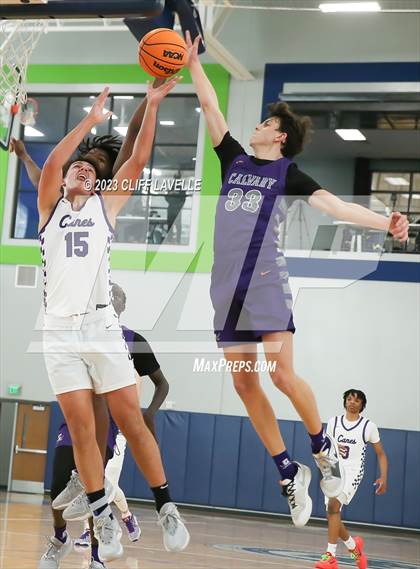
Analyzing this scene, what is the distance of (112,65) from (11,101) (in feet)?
30.9

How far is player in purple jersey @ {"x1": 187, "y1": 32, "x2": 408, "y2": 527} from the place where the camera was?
5629 mm

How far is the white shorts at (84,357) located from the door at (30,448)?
11.2 m

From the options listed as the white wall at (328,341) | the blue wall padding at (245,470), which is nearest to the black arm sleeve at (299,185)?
the white wall at (328,341)

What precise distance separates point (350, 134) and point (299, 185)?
1268 centimetres

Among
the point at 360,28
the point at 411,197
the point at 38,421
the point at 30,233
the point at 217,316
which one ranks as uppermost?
the point at 360,28

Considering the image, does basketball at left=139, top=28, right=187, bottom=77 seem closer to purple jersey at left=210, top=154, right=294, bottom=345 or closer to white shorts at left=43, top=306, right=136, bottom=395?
purple jersey at left=210, top=154, right=294, bottom=345

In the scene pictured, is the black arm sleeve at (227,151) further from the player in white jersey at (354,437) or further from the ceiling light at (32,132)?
the ceiling light at (32,132)

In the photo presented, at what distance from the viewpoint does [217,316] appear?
5.71 metres

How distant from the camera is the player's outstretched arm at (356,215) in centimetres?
519

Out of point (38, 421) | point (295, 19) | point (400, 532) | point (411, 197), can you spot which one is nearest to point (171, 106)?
point (295, 19)

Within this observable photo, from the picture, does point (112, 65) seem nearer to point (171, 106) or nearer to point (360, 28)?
point (171, 106)

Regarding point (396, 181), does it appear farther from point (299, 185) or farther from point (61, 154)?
point (61, 154)

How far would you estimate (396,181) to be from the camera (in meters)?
18.6

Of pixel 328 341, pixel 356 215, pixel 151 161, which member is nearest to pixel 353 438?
pixel 328 341
